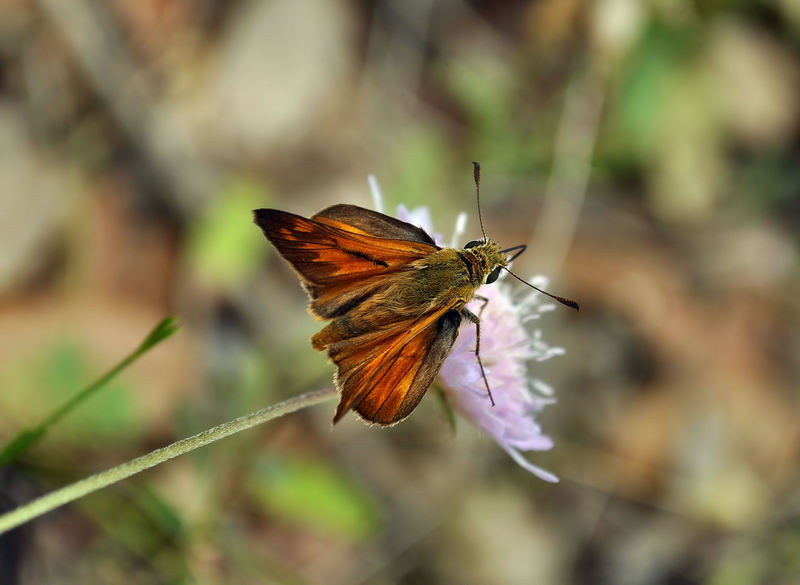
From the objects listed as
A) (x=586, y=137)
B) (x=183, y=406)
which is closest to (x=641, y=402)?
(x=586, y=137)

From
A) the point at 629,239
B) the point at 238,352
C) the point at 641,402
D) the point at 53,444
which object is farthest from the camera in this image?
the point at 629,239

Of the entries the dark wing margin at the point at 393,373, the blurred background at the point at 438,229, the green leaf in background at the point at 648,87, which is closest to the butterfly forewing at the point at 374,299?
the dark wing margin at the point at 393,373

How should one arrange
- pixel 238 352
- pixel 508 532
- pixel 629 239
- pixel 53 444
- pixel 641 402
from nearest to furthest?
pixel 53 444 → pixel 238 352 → pixel 508 532 → pixel 641 402 → pixel 629 239

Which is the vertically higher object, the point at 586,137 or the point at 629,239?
the point at 586,137

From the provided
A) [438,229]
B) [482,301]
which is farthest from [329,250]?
[438,229]

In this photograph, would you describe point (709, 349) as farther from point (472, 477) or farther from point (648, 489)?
point (472, 477)
